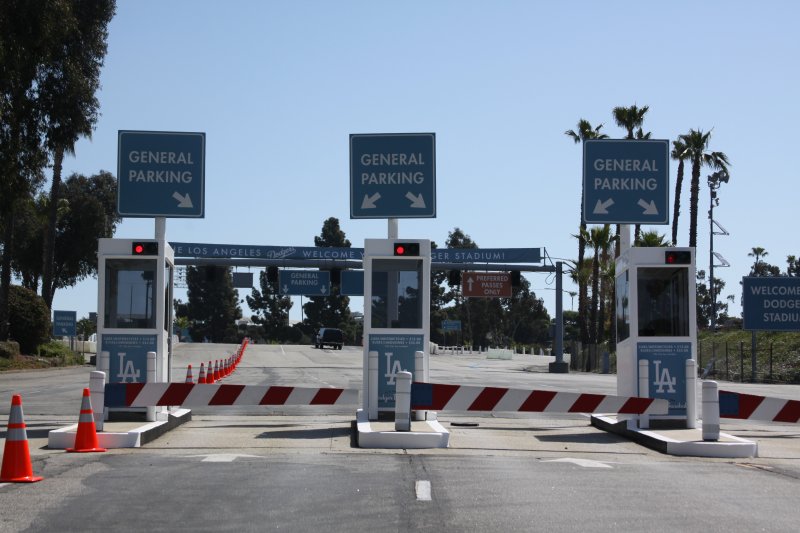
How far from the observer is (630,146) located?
17.5 m

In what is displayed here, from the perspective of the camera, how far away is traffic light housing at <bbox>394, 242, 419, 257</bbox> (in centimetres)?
1672

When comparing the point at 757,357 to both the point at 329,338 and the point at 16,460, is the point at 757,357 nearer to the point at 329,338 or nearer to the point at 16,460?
the point at 16,460

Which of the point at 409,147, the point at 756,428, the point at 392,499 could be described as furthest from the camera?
the point at 756,428

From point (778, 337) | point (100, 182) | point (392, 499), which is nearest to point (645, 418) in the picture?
point (392, 499)

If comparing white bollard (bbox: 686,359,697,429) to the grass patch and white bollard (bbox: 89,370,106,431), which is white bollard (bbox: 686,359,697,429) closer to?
white bollard (bbox: 89,370,106,431)

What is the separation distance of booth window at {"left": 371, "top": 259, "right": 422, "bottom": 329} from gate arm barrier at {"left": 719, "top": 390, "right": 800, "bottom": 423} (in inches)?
188

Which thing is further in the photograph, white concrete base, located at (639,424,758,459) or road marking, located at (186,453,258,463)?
white concrete base, located at (639,424,758,459)

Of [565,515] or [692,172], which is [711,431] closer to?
[565,515]

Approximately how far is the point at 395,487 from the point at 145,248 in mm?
7843

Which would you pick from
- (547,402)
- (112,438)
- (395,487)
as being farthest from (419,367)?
(395,487)

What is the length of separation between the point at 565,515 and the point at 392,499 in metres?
1.52

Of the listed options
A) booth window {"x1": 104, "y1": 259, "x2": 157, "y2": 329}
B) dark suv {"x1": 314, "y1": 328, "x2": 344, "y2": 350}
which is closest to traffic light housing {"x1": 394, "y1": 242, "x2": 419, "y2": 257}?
booth window {"x1": 104, "y1": 259, "x2": 157, "y2": 329}

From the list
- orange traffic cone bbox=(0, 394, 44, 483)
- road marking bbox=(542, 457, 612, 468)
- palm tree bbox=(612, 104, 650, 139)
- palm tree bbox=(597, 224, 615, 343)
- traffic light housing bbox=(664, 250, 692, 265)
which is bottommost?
road marking bbox=(542, 457, 612, 468)

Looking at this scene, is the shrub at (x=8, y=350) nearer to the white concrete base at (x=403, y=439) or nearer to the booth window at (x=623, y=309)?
the booth window at (x=623, y=309)
